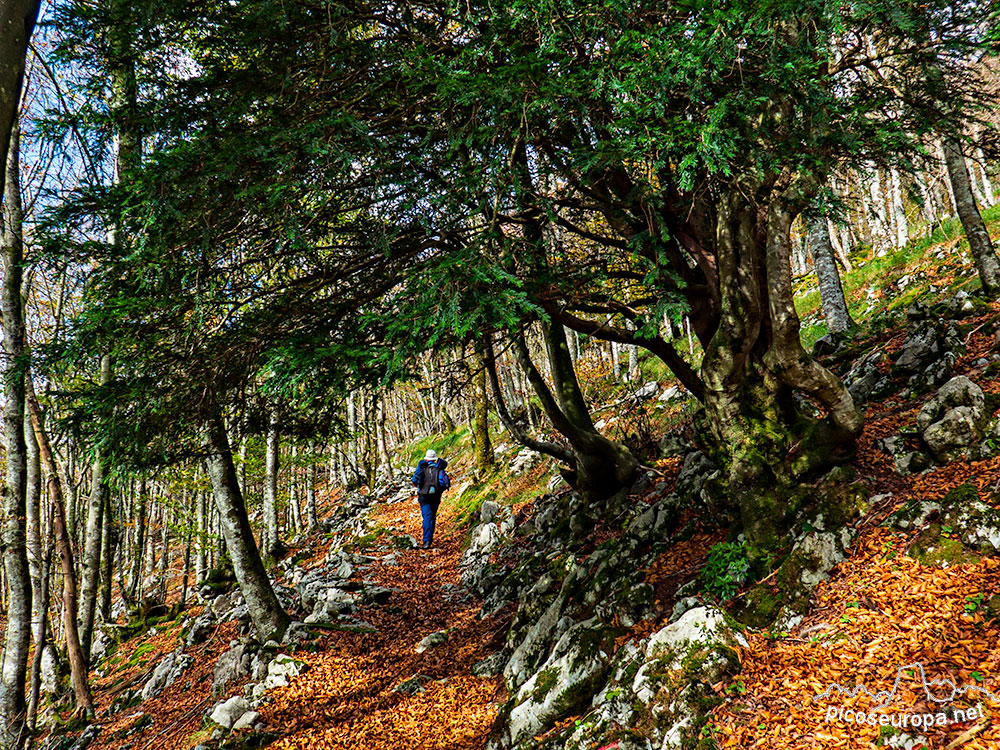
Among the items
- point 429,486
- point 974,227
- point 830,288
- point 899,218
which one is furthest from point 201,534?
point 899,218

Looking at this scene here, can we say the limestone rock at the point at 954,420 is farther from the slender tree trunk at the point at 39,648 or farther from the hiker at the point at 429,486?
the slender tree trunk at the point at 39,648

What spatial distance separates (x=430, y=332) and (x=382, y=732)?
4.62 m

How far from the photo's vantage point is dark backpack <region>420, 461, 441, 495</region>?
40.8 ft

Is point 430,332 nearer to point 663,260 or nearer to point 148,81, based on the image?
point 663,260

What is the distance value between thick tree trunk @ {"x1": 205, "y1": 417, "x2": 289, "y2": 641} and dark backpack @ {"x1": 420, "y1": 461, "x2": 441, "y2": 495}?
15.7ft

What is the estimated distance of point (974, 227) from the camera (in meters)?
6.98

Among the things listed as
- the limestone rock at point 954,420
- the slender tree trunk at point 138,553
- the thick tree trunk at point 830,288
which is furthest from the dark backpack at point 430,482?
the limestone rock at point 954,420

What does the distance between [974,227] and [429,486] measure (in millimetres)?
10962

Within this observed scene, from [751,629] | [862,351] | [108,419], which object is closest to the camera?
[751,629]

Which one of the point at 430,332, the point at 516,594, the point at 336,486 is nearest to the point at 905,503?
the point at 430,332

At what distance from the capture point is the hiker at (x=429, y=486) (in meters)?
12.5

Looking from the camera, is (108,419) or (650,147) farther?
(108,419)

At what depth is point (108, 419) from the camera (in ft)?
16.5

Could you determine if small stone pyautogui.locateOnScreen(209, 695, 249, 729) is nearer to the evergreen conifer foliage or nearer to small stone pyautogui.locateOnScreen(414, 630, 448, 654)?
small stone pyautogui.locateOnScreen(414, 630, 448, 654)
